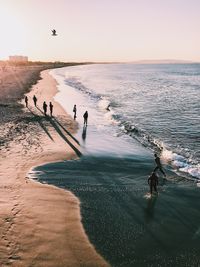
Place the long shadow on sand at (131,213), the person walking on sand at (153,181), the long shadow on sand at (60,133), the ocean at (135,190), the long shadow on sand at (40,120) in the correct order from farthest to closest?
1. the long shadow on sand at (40,120)
2. the long shadow on sand at (60,133)
3. the person walking on sand at (153,181)
4. the ocean at (135,190)
5. the long shadow on sand at (131,213)

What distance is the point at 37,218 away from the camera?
544 inches

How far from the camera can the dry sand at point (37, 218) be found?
37.2ft

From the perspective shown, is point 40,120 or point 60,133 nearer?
point 60,133

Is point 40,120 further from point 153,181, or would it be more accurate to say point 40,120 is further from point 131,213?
point 131,213

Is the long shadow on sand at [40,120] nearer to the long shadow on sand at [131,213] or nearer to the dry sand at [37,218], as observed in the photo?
the dry sand at [37,218]

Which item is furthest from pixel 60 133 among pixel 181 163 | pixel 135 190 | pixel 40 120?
pixel 135 190

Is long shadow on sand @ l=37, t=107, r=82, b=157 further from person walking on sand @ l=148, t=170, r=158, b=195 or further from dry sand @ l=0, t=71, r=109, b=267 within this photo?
person walking on sand @ l=148, t=170, r=158, b=195

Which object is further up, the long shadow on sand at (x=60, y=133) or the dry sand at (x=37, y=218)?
the long shadow on sand at (x=60, y=133)

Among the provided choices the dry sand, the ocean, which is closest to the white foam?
the ocean

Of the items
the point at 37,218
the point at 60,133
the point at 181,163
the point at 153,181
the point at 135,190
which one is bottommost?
the point at 37,218

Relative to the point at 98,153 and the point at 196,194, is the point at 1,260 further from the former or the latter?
the point at 98,153

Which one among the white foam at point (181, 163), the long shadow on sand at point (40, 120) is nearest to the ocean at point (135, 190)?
the white foam at point (181, 163)

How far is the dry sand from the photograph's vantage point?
37.2 feet

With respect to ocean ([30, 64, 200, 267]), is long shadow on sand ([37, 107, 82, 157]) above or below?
above
